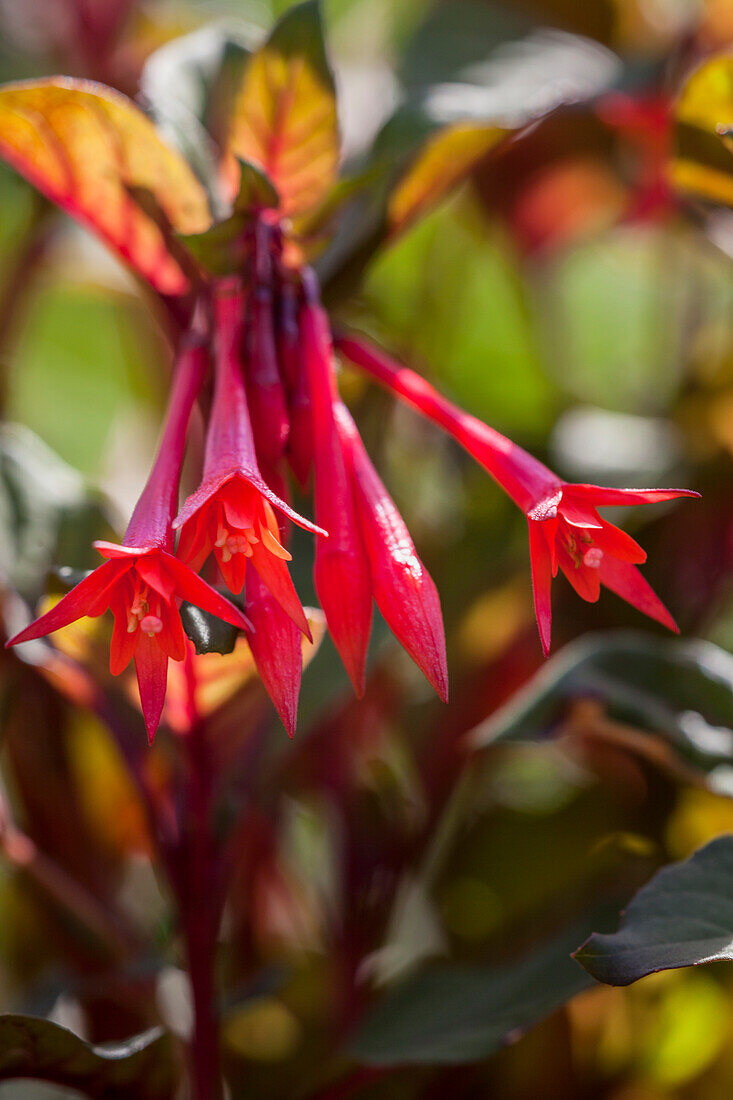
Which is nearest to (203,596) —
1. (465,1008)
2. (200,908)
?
(200,908)

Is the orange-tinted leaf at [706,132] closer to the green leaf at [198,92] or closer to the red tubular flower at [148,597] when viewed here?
the green leaf at [198,92]

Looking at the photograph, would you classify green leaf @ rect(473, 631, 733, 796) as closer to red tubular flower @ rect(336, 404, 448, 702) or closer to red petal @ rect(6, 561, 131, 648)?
red tubular flower @ rect(336, 404, 448, 702)

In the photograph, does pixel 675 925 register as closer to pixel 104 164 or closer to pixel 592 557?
pixel 592 557

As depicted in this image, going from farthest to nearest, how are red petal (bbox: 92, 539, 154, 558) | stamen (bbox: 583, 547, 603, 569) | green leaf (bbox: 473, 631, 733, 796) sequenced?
green leaf (bbox: 473, 631, 733, 796) → stamen (bbox: 583, 547, 603, 569) → red petal (bbox: 92, 539, 154, 558)

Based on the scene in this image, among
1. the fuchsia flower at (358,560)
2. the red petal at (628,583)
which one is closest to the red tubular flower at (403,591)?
the fuchsia flower at (358,560)

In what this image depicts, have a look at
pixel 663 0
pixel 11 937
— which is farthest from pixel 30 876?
pixel 663 0

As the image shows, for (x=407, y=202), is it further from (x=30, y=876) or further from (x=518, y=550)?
(x=30, y=876)

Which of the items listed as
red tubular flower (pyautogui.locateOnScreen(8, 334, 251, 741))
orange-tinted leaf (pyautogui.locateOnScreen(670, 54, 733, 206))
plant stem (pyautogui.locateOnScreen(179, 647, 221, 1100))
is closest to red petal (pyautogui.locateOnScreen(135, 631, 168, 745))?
red tubular flower (pyautogui.locateOnScreen(8, 334, 251, 741))
